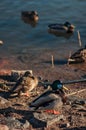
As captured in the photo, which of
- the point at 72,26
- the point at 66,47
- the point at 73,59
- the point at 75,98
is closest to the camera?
the point at 75,98

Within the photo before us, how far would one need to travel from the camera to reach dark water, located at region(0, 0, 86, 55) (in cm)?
2389

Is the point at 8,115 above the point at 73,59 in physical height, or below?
above

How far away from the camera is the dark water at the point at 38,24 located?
23891 mm

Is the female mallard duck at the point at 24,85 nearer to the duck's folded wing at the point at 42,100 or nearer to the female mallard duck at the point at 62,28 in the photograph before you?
the duck's folded wing at the point at 42,100

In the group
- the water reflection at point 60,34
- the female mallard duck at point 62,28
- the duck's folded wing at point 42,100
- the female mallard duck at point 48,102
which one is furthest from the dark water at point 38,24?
the duck's folded wing at point 42,100

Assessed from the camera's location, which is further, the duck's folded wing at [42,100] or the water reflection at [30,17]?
the water reflection at [30,17]

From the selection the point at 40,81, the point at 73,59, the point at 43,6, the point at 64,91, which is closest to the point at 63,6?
the point at 43,6

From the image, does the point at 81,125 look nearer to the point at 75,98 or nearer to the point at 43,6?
the point at 75,98

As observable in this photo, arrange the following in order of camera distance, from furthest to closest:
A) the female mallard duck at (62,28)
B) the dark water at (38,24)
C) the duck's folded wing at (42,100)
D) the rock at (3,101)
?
the female mallard duck at (62,28) → the dark water at (38,24) → the rock at (3,101) → the duck's folded wing at (42,100)

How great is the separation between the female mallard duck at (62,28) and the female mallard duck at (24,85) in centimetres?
818

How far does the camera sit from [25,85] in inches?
672

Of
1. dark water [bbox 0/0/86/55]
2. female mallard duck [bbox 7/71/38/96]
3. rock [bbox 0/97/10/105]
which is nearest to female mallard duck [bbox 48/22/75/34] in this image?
dark water [bbox 0/0/86/55]

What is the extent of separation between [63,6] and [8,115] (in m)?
15.9

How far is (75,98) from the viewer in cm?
1611
